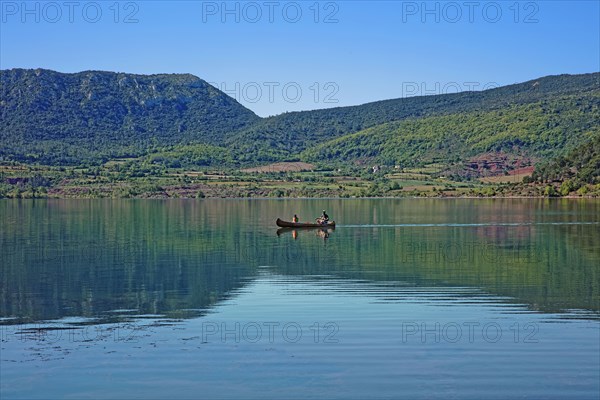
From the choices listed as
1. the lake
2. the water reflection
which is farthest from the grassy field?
the lake

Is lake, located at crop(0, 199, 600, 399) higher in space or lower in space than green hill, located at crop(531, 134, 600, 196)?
lower

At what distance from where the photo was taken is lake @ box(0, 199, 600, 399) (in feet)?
57.9

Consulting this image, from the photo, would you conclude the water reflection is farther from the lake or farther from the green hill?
the green hill

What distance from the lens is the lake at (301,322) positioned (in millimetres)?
17656

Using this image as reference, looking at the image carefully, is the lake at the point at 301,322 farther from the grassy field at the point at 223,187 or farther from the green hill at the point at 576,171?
the grassy field at the point at 223,187

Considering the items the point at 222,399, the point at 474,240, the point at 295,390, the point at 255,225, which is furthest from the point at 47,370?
the point at 255,225

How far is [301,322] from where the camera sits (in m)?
24.2

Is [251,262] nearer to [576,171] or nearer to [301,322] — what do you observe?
[301,322]

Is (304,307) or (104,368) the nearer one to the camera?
(104,368)

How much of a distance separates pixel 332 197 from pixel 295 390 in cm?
15732

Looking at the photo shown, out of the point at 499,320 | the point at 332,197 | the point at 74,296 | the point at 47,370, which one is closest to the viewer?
the point at 47,370

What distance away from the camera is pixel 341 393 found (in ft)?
55.2

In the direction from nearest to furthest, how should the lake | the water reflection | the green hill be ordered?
1. the lake
2. the water reflection
3. the green hill

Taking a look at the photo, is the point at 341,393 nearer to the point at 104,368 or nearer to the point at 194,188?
the point at 104,368
